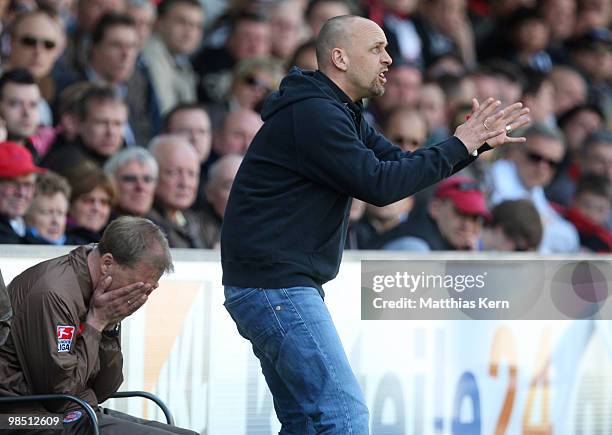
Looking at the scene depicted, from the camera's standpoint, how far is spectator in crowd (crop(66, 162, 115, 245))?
752cm

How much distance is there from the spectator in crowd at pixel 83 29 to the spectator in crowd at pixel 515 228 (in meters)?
2.97

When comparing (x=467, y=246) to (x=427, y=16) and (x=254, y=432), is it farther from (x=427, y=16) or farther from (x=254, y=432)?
(x=427, y=16)

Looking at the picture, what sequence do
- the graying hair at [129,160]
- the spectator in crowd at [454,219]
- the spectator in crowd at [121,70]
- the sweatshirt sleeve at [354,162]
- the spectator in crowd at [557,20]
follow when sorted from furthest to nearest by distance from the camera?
1. the spectator in crowd at [557,20]
2. the spectator in crowd at [121,70]
3. the spectator in crowd at [454,219]
4. the graying hair at [129,160]
5. the sweatshirt sleeve at [354,162]

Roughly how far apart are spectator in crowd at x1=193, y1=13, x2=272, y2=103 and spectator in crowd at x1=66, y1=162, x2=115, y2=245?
2385 mm

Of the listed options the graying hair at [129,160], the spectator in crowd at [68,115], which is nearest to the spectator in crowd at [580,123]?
the graying hair at [129,160]

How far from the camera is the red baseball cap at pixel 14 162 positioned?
7254 mm

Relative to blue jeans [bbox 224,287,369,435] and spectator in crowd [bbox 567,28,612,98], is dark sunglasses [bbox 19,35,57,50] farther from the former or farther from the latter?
spectator in crowd [bbox 567,28,612,98]

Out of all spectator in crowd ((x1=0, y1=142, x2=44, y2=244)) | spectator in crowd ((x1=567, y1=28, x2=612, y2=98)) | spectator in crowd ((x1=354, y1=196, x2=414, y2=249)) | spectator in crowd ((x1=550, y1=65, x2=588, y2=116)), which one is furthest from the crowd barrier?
spectator in crowd ((x1=567, y1=28, x2=612, y2=98))

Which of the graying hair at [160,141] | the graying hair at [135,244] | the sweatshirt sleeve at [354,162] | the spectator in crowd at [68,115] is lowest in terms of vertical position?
the graying hair at [135,244]

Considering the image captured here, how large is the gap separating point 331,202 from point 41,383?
1170 mm

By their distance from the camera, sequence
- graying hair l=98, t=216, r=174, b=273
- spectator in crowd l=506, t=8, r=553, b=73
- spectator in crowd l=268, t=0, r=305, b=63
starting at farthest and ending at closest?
spectator in crowd l=506, t=8, r=553, b=73 < spectator in crowd l=268, t=0, r=305, b=63 < graying hair l=98, t=216, r=174, b=273

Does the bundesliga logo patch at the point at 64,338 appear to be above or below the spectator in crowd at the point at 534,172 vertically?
below

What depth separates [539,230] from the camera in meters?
8.30

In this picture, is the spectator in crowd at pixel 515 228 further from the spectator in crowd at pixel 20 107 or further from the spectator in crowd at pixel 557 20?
the spectator in crowd at pixel 557 20
